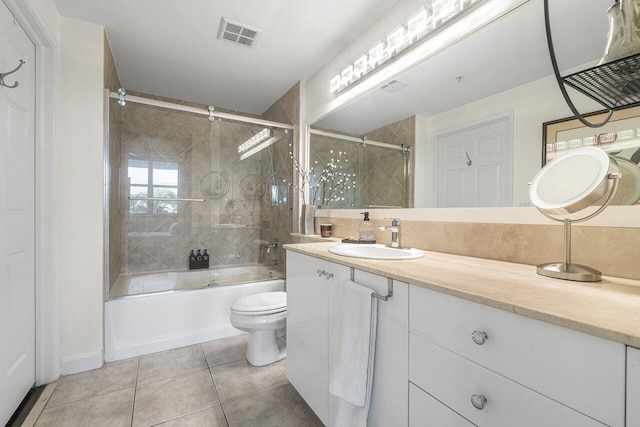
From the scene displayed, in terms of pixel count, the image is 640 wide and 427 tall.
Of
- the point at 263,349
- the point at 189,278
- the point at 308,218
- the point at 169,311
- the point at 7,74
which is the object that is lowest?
the point at 263,349

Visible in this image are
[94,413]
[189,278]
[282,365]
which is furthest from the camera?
[189,278]

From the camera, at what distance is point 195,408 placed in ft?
4.88

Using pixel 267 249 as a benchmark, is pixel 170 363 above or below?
below

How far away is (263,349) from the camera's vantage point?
1.92 meters

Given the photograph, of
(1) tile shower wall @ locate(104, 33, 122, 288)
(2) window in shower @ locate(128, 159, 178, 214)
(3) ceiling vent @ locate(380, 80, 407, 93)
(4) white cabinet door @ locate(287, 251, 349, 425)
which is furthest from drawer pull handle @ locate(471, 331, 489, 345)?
(2) window in shower @ locate(128, 159, 178, 214)

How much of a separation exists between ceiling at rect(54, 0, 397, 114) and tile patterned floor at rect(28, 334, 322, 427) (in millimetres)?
2394

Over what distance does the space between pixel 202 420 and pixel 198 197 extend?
2273mm

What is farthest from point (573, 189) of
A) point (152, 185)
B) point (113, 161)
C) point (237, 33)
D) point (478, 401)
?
point (152, 185)

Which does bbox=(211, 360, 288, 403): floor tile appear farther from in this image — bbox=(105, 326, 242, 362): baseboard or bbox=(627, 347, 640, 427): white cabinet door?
bbox=(627, 347, 640, 427): white cabinet door

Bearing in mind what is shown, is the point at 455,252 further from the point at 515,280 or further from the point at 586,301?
the point at 586,301

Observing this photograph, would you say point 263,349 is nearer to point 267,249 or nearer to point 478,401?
point 267,249

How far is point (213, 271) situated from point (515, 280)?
2711 millimetres

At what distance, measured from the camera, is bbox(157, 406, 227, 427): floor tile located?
1369mm

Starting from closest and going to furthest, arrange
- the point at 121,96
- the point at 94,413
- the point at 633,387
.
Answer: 1. the point at 633,387
2. the point at 94,413
3. the point at 121,96
